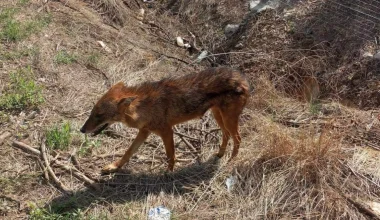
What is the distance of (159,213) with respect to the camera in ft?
15.7

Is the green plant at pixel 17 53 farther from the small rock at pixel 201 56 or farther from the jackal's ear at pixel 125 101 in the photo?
the small rock at pixel 201 56

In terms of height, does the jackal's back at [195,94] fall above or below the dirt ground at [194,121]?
above

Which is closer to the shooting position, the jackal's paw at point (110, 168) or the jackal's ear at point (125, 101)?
the jackal's ear at point (125, 101)

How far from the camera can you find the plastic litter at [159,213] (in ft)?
15.5

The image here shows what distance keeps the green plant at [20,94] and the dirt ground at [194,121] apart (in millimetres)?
26

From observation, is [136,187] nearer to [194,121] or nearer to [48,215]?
[48,215]

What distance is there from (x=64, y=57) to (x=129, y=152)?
116 inches

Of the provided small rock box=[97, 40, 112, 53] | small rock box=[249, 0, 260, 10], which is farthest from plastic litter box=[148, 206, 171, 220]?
small rock box=[249, 0, 260, 10]

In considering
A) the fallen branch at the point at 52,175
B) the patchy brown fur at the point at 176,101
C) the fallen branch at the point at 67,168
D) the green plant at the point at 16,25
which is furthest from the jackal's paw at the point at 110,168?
the green plant at the point at 16,25

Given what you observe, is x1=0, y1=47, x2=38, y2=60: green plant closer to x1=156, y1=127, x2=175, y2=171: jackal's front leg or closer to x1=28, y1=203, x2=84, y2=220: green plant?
x1=156, y1=127, x2=175, y2=171: jackal's front leg

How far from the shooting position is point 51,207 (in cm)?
466

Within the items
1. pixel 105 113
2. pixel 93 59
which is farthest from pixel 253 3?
pixel 105 113

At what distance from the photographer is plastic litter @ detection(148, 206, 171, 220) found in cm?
473

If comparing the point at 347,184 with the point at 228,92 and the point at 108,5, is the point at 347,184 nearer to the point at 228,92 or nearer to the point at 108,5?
the point at 228,92
